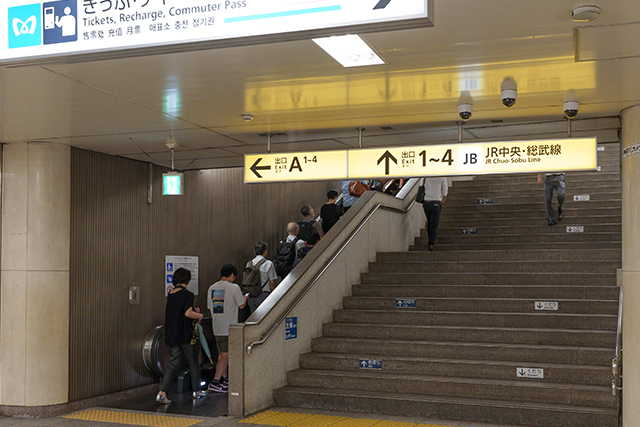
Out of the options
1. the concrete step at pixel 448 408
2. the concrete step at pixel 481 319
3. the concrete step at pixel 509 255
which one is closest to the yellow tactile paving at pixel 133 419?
the concrete step at pixel 448 408

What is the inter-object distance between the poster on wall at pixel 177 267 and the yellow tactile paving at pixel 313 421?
307cm

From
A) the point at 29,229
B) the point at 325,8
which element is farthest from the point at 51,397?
the point at 325,8

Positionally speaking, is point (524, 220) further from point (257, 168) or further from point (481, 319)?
point (257, 168)

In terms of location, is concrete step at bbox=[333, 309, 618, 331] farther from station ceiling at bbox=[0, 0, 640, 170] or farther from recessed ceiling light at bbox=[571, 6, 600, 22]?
recessed ceiling light at bbox=[571, 6, 600, 22]

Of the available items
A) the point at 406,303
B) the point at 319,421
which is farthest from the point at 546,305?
the point at 319,421

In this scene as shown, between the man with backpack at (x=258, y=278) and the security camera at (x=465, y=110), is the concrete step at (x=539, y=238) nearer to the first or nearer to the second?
the man with backpack at (x=258, y=278)

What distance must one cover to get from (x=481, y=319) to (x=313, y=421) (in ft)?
8.99

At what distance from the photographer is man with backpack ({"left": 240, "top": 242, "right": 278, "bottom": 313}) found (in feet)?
33.7

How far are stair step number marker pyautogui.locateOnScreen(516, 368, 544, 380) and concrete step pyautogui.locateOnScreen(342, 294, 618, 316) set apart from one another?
1431mm

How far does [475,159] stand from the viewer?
→ 6.23 metres

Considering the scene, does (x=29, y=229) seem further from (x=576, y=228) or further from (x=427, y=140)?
(x=576, y=228)

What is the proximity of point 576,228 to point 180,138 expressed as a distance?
6.56 meters

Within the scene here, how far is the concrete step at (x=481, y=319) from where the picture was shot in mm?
8094

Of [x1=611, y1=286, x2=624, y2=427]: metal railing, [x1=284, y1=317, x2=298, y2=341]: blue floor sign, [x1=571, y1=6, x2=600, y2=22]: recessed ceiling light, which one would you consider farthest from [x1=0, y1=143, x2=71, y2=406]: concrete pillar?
[x1=571, y1=6, x2=600, y2=22]: recessed ceiling light
